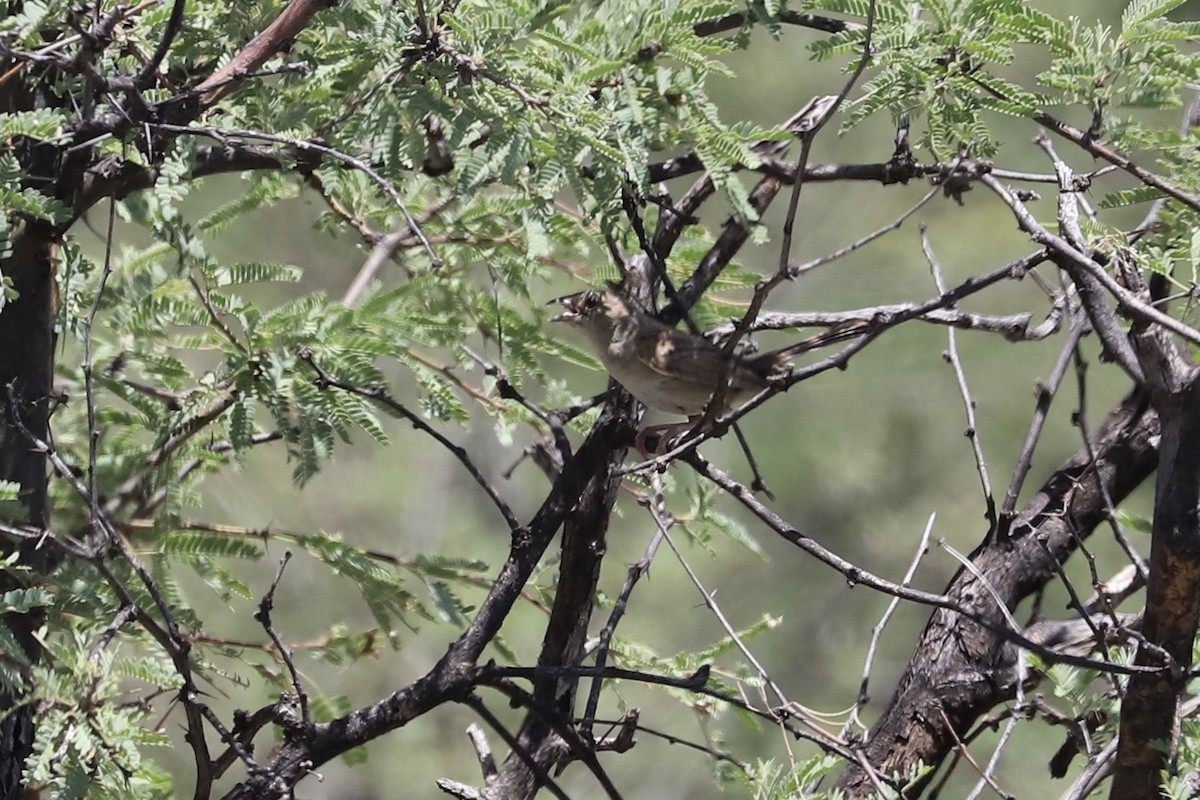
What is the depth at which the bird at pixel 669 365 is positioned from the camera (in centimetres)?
364

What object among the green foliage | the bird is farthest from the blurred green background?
the green foliage

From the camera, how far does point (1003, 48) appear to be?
8.81 ft

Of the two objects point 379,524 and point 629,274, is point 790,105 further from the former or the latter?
point 629,274

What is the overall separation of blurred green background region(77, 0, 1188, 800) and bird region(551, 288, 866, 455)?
4.60 metres

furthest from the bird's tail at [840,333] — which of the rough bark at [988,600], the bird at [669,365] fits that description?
the rough bark at [988,600]

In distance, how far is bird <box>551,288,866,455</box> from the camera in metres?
3.64

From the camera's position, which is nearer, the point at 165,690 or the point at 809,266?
the point at 809,266

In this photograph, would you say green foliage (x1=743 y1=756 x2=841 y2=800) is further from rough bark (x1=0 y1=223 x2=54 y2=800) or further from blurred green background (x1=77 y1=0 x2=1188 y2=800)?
blurred green background (x1=77 y1=0 x2=1188 y2=800)

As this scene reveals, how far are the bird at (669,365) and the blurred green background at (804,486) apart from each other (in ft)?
15.1

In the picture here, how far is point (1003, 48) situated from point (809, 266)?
652 millimetres

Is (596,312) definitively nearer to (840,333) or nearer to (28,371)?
(840,333)

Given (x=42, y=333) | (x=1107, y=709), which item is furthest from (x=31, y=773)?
(x=1107, y=709)

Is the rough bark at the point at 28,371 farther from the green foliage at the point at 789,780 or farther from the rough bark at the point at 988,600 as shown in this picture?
the rough bark at the point at 988,600

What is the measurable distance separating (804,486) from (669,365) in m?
5.85
